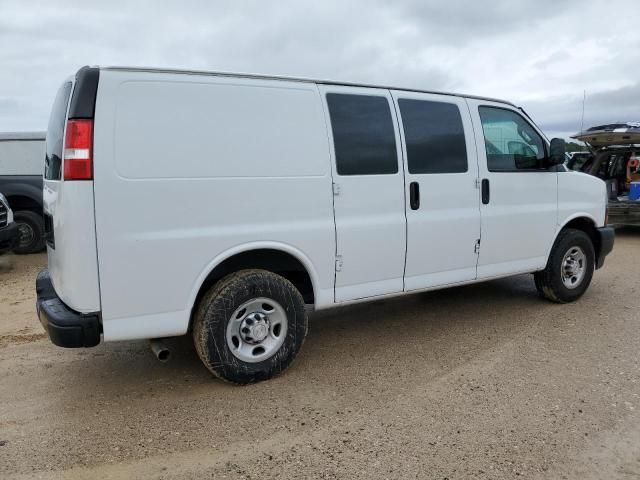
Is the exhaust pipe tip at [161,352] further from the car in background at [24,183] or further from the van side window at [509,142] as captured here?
the car in background at [24,183]

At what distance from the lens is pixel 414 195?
14.5ft

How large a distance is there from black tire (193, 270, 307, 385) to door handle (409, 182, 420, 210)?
1.23 m

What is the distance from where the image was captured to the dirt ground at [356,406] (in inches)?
114

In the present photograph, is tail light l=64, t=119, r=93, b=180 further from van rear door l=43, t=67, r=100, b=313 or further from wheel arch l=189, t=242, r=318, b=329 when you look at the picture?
wheel arch l=189, t=242, r=318, b=329

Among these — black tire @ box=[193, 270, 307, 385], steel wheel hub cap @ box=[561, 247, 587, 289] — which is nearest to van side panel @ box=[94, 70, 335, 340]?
black tire @ box=[193, 270, 307, 385]

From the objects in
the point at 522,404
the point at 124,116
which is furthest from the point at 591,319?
the point at 124,116

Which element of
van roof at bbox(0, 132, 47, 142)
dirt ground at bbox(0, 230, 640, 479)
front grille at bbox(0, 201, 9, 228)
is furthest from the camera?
van roof at bbox(0, 132, 47, 142)

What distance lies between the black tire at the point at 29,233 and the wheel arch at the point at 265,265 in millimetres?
6823

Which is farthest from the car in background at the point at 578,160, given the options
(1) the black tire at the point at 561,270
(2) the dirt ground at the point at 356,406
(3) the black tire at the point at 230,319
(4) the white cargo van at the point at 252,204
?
(3) the black tire at the point at 230,319

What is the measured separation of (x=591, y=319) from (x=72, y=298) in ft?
15.2

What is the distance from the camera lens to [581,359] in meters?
4.28

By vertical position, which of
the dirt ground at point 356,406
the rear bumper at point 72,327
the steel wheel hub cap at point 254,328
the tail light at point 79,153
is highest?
the tail light at point 79,153

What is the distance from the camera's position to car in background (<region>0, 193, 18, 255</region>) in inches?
306

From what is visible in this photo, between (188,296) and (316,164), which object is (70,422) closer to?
(188,296)
